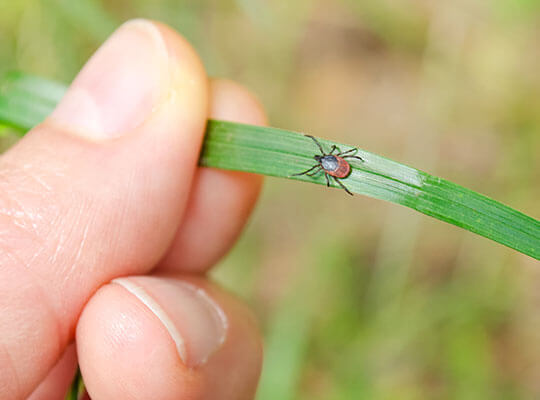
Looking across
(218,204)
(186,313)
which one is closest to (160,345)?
(186,313)

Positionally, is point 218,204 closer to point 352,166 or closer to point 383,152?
point 352,166

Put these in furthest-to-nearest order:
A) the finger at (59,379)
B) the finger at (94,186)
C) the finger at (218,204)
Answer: the finger at (218,204) → the finger at (59,379) → the finger at (94,186)

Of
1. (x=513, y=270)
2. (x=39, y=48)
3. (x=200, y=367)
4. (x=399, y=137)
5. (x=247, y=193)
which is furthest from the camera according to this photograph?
(x=399, y=137)

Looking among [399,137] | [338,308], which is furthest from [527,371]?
[399,137]

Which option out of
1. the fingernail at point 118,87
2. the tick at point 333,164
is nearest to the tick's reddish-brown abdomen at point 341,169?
the tick at point 333,164

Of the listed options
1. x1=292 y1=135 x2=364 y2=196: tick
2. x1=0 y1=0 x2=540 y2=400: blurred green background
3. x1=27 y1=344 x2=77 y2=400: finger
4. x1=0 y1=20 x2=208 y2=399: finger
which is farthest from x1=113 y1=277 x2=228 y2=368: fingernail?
x1=0 y1=0 x2=540 y2=400: blurred green background

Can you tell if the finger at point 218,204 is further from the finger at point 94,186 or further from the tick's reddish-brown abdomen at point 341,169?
the tick's reddish-brown abdomen at point 341,169

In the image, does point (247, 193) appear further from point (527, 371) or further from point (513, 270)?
point (527, 371)
